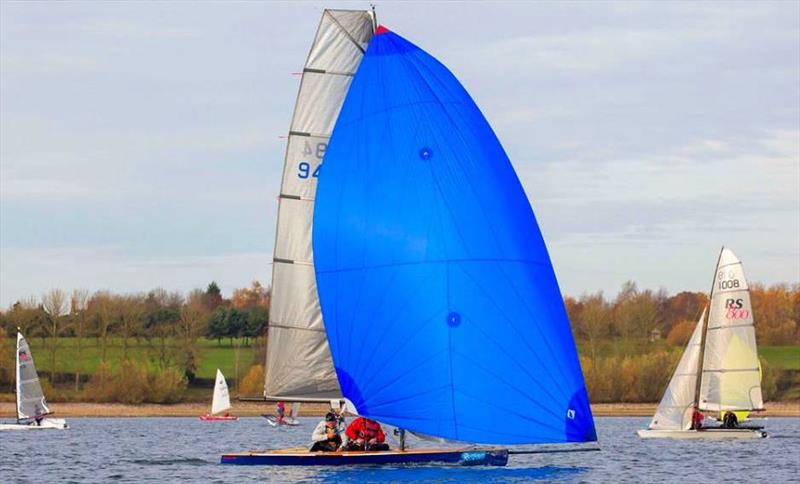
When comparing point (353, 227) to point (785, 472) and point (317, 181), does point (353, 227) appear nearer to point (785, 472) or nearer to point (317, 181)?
point (317, 181)

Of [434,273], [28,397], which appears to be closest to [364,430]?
[434,273]

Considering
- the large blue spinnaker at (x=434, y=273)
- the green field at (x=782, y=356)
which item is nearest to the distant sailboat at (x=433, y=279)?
the large blue spinnaker at (x=434, y=273)

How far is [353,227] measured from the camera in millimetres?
42562

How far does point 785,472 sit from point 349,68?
21.9 metres

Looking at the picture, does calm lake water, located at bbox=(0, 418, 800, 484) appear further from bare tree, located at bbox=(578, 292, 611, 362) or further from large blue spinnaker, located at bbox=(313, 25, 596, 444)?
bare tree, located at bbox=(578, 292, 611, 362)

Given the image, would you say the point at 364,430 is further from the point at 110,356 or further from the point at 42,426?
the point at 110,356

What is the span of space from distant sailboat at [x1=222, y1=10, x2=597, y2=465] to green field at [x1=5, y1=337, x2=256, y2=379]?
99.3m

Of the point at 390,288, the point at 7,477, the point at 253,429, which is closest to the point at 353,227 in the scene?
the point at 390,288

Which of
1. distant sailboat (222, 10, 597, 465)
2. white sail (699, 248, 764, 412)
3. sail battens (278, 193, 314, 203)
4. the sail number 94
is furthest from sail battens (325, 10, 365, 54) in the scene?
white sail (699, 248, 764, 412)

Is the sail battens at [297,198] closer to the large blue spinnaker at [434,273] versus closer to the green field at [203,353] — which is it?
the large blue spinnaker at [434,273]

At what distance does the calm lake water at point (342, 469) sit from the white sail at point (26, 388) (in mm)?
5966

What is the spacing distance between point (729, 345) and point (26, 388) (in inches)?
1771

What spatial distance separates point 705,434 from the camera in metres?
78.1

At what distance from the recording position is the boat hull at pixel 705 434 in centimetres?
7775
